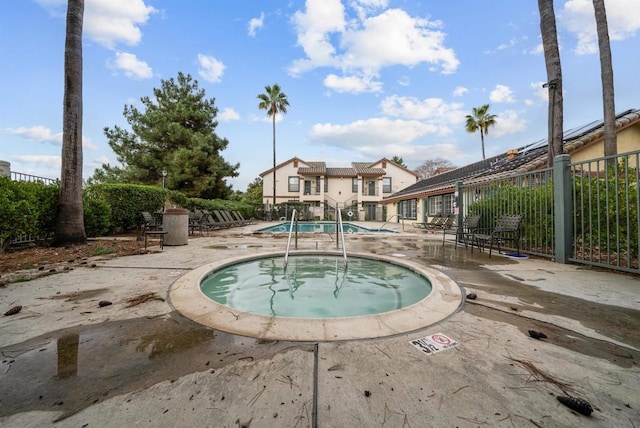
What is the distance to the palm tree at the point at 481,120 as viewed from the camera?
26406 millimetres

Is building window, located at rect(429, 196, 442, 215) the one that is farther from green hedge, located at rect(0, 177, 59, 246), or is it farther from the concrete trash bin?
green hedge, located at rect(0, 177, 59, 246)

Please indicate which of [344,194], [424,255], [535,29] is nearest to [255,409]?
[424,255]

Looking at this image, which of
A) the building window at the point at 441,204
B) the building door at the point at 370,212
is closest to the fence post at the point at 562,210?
the building window at the point at 441,204

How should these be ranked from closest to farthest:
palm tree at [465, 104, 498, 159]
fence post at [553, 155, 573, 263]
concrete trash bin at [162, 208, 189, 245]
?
fence post at [553, 155, 573, 263] < concrete trash bin at [162, 208, 189, 245] < palm tree at [465, 104, 498, 159]

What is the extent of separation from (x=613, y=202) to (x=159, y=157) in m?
24.9

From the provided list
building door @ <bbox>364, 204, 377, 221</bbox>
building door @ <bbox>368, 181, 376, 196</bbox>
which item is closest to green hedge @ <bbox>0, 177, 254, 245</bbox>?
building door @ <bbox>364, 204, 377, 221</bbox>

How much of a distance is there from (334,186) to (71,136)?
27675 mm

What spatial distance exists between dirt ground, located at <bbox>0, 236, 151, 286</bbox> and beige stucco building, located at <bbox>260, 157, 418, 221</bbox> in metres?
25.4

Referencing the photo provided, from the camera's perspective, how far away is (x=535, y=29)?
7.49 metres

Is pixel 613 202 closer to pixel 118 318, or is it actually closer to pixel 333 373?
pixel 333 373

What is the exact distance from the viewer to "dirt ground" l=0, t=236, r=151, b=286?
12.6 feet

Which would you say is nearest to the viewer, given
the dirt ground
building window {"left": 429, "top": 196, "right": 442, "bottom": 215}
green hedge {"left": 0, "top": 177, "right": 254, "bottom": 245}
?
the dirt ground

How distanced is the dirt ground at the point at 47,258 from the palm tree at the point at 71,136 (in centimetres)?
56

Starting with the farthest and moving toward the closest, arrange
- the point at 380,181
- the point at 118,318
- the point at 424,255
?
the point at 380,181
the point at 424,255
the point at 118,318
